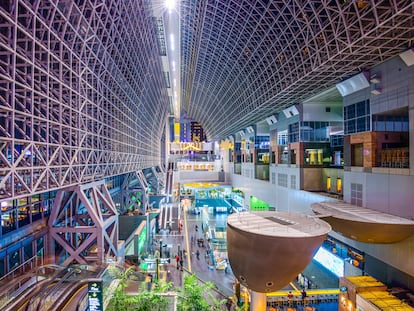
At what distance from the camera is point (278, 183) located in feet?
131

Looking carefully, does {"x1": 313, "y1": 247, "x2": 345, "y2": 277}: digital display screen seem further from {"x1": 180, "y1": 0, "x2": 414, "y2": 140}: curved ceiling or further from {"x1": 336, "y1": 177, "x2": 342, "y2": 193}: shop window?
{"x1": 180, "y1": 0, "x2": 414, "y2": 140}: curved ceiling

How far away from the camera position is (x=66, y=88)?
13.7m

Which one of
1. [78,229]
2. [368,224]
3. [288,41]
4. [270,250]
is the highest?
[288,41]

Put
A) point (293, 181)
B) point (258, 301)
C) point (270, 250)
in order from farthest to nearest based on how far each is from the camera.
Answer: point (293, 181), point (258, 301), point (270, 250)

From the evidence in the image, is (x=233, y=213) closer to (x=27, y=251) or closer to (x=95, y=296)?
(x=27, y=251)

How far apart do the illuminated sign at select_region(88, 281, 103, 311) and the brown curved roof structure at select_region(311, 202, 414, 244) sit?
14.3 m

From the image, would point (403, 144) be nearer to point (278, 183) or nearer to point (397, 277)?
point (397, 277)

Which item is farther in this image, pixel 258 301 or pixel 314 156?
pixel 314 156

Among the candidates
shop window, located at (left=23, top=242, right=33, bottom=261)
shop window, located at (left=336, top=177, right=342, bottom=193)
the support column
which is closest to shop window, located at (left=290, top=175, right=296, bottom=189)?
shop window, located at (left=336, top=177, right=342, bottom=193)

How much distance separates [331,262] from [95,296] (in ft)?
77.1

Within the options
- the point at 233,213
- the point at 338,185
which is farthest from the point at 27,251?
the point at 338,185

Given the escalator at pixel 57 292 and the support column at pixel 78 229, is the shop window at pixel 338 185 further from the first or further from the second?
the escalator at pixel 57 292

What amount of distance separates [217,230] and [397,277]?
23.2 m

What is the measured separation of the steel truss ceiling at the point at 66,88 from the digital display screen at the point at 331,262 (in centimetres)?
2015
